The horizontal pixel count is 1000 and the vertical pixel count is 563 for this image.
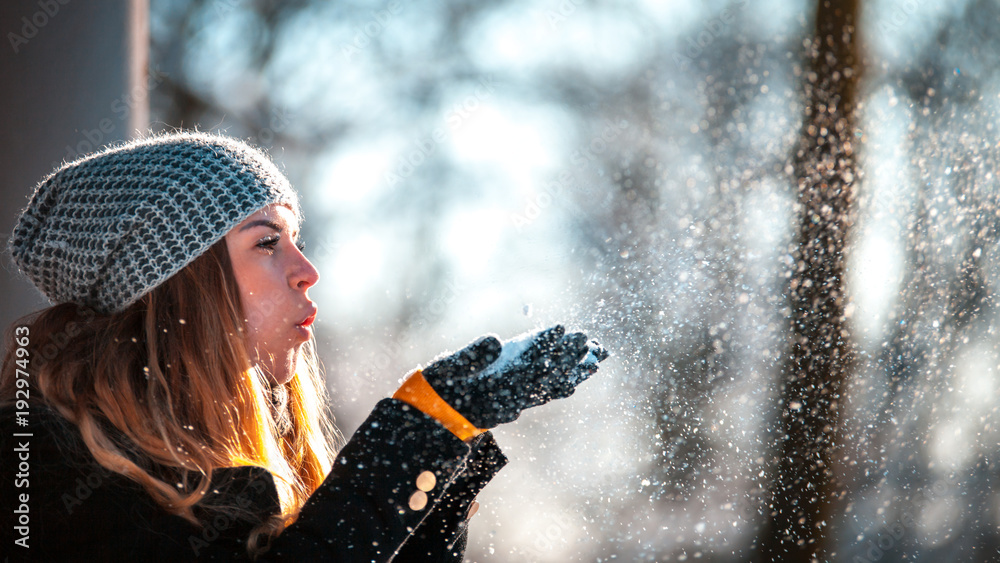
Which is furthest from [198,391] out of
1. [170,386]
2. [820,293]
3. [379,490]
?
[820,293]

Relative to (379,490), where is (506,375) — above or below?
above

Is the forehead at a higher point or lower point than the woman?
higher

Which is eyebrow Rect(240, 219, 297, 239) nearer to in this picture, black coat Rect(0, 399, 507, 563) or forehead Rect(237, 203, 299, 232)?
forehead Rect(237, 203, 299, 232)

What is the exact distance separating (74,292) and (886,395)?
5.76 meters

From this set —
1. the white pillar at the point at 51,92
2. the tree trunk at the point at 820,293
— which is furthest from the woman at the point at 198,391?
the tree trunk at the point at 820,293

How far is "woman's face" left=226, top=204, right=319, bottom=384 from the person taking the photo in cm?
181

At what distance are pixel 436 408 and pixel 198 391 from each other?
622 millimetres

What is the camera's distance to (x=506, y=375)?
1580 mm

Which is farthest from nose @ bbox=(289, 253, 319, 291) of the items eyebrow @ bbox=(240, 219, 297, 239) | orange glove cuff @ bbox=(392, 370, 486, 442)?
orange glove cuff @ bbox=(392, 370, 486, 442)

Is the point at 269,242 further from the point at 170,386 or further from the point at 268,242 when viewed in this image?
the point at 170,386

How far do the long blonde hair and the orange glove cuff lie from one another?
0.40m

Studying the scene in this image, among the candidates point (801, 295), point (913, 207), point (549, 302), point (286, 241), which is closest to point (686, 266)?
point (549, 302)

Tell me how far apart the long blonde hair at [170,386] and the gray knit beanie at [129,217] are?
7 cm

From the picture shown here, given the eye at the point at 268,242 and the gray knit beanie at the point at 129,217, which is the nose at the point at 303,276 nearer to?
the eye at the point at 268,242
